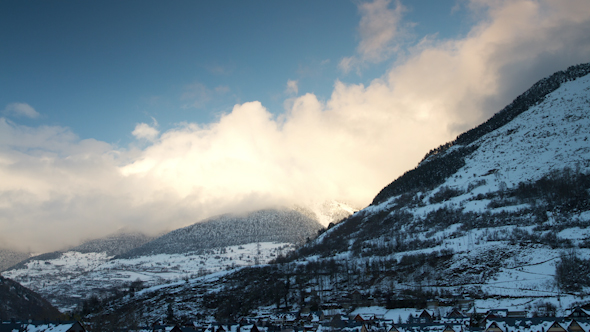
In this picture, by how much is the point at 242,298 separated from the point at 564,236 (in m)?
144

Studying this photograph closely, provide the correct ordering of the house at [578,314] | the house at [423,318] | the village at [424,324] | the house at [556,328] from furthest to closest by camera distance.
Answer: the house at [423,318], the house at [578,314], the village at [424,324], the house at [556,328]

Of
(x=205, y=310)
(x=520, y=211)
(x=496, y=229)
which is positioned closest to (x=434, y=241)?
(x=496, y=229)

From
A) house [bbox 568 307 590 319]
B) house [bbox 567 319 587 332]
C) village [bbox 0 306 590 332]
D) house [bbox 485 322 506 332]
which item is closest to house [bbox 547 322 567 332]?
village [bbox 0 306 590 332]

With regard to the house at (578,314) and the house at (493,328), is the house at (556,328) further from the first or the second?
the house at (578,314)

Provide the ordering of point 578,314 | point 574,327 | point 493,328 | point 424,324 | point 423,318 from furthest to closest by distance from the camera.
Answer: point 423,318 → point 578,314 → point 424,324 → point 493,328 → point 574,327

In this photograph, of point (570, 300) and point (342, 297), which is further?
point (342, 297)

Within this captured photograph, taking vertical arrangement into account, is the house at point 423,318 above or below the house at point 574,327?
below

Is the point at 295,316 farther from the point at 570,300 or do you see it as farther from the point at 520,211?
the point at 520,211

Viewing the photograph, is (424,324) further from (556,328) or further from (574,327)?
(574,327)

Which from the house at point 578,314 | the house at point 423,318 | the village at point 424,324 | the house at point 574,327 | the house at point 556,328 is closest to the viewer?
the house at point 574,327

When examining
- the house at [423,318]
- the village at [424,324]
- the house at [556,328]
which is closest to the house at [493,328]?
the village at [424,324]

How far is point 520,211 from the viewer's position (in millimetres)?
191500

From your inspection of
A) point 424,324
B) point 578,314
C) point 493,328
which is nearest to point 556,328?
point 493,328

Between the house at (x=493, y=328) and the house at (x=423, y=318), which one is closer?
the house at (x=493, y=328)
